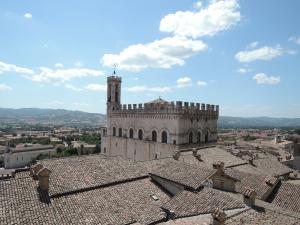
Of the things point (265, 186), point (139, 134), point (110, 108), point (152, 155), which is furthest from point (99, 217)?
point (110, 108)

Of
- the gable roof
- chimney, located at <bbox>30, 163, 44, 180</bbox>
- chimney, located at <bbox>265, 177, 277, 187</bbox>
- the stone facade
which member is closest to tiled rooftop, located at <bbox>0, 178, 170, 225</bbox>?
chimney, located at <bbox>30, 163, 44, 180</bbox>

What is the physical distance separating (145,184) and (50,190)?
620 cm

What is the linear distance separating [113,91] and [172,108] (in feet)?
39.2

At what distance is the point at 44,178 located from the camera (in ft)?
54.6

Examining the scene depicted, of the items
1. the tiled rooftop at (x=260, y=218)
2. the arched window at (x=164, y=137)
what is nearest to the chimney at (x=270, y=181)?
the tiled rooftop at (x=260, y=218)

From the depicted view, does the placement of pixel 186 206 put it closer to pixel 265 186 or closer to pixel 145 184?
pixel 145 184

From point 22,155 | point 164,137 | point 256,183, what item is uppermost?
point 164,137

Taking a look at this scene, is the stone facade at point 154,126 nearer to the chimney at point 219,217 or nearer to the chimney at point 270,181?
the chimney at point 270,181

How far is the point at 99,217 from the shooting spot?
51.3ft

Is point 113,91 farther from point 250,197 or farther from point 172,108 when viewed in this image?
point 250,197

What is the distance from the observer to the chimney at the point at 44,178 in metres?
16.6

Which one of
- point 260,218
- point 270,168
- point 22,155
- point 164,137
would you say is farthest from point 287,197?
point 22,155

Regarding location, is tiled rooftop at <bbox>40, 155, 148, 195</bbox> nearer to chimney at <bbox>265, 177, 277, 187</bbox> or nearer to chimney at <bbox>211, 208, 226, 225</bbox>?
chimney at <bbox>265, 177, 277, 187</bbox>

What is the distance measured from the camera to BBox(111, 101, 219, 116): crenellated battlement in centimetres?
3438
